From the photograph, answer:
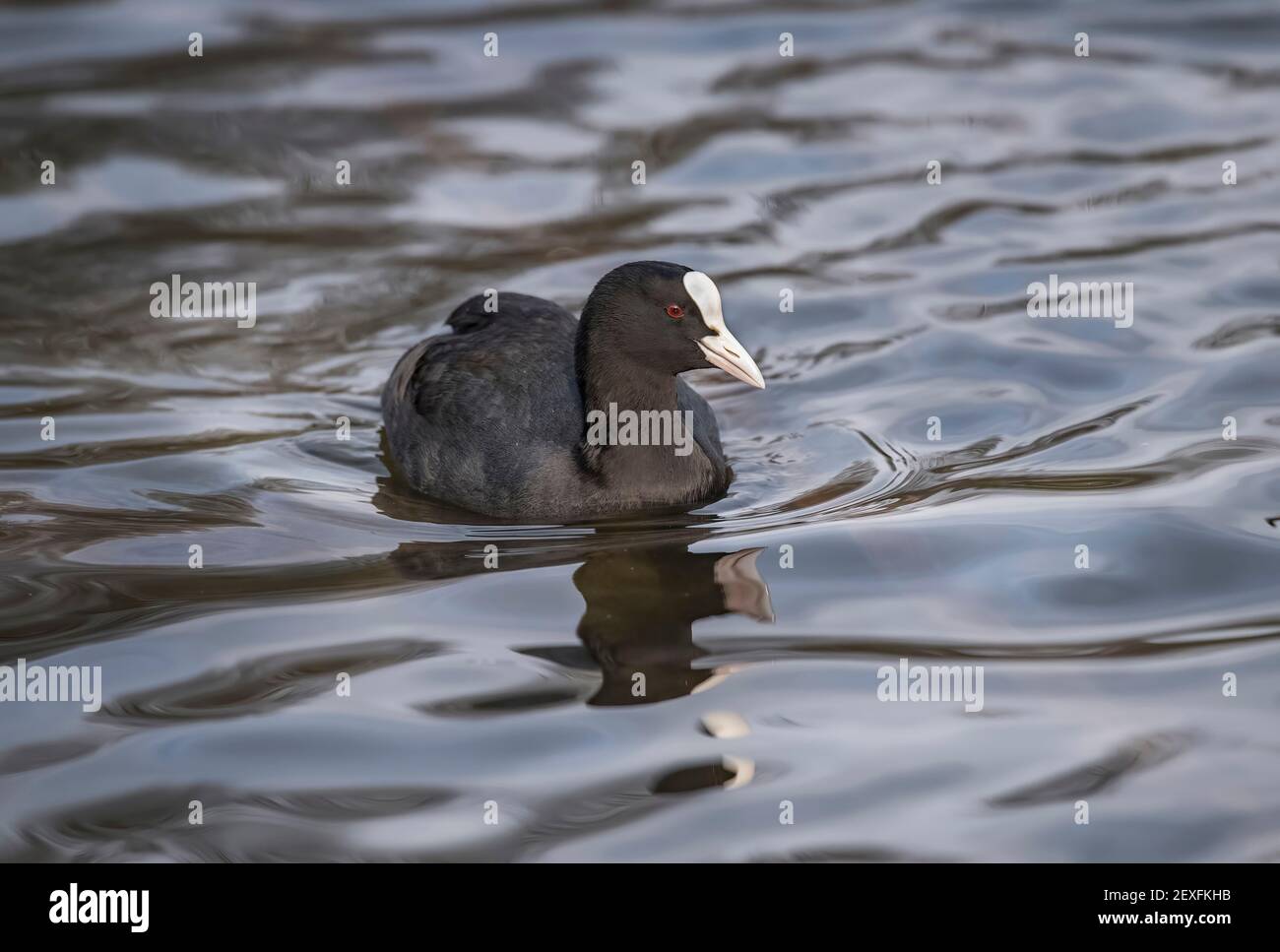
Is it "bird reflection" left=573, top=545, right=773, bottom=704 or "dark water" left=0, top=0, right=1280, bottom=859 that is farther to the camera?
"bird reflection" left=573, top=545, right=773, bottom=704

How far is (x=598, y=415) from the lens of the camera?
6.67 meters

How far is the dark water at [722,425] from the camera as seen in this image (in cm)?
463

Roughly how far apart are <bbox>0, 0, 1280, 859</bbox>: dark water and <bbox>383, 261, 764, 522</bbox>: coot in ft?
0.63

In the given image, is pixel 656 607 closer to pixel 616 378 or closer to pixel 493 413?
pixel 616 378

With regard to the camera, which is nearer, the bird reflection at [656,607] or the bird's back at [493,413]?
the bird reflection at [656,607]

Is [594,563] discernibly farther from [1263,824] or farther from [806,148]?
[806,148]

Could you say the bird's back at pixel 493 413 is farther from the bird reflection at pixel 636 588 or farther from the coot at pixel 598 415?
the bird reflection at pixel 636 588

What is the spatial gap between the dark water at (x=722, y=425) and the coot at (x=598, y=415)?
19cm

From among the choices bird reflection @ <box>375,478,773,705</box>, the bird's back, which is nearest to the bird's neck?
the bird's back

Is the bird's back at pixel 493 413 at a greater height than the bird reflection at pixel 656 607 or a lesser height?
greater

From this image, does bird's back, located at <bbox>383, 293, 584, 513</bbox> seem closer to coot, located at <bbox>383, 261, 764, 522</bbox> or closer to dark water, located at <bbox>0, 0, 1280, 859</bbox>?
coot, located at <bbox>383, 261, 764, 522</bbox>

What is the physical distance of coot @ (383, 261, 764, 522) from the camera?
21.3 feet

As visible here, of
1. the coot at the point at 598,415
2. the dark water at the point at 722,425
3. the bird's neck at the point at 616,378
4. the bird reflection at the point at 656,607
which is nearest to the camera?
the dark water at the point at 722,425

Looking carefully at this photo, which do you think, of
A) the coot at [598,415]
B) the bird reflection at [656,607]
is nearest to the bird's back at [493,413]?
the coot at [598,415]
